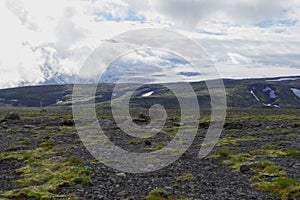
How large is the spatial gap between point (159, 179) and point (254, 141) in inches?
748

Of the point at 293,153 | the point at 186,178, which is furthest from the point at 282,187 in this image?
the point at 293,153

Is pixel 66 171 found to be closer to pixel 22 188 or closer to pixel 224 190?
pixel 22 188

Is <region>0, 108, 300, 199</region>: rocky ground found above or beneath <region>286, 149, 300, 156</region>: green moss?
beneath

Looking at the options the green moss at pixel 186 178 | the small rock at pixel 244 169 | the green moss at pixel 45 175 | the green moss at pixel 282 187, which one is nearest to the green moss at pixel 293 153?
the small rock at pixel 244 169

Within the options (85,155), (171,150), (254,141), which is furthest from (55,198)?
(254,141)

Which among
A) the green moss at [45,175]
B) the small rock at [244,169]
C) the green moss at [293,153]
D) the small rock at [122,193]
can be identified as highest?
the green moss at [293,153]

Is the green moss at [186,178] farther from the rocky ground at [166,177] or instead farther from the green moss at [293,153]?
the green moss at [293,153]

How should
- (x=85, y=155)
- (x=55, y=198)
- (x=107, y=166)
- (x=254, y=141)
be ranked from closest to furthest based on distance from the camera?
(x=55, y=198) → (x=107, y=166) → (x=85, y=155) → (x=254, y=141)

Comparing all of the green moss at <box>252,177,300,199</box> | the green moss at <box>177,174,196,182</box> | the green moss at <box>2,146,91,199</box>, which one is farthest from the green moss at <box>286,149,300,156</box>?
the green moss at <box>2,146,91,199</box>

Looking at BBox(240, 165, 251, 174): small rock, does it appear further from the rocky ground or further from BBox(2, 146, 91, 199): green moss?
BBox(2, 146, 91, 199): green moss

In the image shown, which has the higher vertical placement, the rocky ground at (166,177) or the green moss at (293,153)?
the green moss at (293,153)

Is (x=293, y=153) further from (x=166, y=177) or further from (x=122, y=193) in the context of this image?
(x=122, y=193)

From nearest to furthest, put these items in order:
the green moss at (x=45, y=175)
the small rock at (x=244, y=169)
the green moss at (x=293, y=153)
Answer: the green moss at (x=45, y=175) → the small rock at (x=244, y=169) → the green moss at (x=293, y=153)

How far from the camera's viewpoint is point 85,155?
28844 mm
